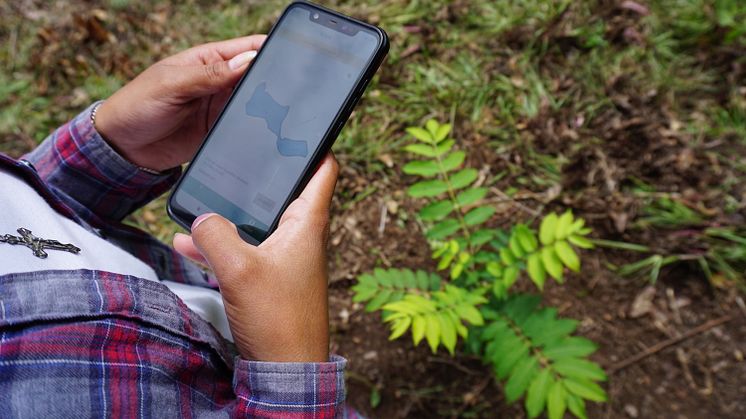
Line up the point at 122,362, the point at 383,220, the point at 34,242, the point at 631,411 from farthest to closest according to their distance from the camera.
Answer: the point at 383,220, the point at 631,411, the point at 34,242, the point at 122,362

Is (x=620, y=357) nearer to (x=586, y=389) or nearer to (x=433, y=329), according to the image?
(x=586, y=389)

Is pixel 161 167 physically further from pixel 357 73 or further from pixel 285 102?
pixel 357 73

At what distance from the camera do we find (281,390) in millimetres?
832

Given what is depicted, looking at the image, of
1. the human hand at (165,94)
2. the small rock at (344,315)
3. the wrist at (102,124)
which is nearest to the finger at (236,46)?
the human hand at (165,94)

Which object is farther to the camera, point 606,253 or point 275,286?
point 606,253

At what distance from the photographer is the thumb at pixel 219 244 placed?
90cm

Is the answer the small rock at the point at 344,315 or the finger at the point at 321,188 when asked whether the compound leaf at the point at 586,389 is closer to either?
the finger at the point at 321,188

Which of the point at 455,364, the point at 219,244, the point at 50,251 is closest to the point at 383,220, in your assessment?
the point at 455,364

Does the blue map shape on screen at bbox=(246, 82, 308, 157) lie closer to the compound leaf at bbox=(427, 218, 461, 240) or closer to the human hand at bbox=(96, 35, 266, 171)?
the human hand at bbox=(96, 35, 266, 171)

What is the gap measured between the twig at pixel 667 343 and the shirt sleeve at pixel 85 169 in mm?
1728

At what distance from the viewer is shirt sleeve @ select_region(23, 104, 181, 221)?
1.23 metres

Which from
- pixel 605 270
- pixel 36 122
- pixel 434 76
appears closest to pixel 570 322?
pixel 605 270

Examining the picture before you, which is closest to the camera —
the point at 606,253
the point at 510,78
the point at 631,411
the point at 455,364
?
the point at 631,411

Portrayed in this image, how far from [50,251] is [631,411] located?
186 centimetres
